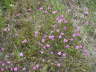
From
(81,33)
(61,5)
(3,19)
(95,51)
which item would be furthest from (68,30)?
(3,19)

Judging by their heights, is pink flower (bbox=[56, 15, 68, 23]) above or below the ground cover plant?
above

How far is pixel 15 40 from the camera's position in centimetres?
334

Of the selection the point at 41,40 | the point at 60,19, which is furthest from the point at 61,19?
the point at 41,40

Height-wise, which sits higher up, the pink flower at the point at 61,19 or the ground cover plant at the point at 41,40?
the pink flower at the point at 61,19

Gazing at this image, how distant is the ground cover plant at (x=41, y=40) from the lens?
3059mm

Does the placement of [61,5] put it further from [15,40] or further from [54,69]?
[54,69]

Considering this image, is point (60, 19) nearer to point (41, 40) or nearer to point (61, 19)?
point (61, 19)

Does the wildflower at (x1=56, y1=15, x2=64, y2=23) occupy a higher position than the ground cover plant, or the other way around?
the wildflower at (x1=56, y1=15, x2=64, y2=23)

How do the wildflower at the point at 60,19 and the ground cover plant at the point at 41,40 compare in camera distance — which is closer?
the ground cover plant at the point at 41,40

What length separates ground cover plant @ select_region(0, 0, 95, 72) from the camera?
306 cm

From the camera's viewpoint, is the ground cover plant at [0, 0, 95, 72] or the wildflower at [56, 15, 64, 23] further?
the wildflower at [56, 15, 64, 23]

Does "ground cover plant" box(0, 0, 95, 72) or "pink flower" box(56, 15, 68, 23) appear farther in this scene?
"pink flower" box(56, 15, 68, 23)

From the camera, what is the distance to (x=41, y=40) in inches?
129

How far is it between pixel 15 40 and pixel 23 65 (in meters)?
0.45
